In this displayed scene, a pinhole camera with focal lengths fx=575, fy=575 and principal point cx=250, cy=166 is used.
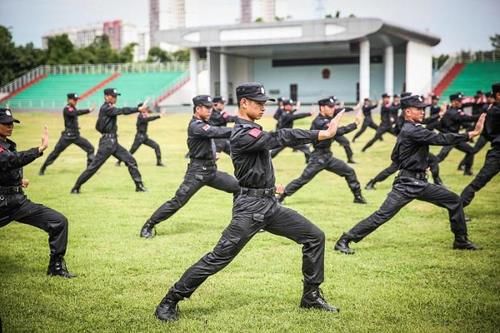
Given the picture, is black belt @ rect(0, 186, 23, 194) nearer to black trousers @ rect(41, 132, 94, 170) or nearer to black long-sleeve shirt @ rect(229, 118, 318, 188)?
black long-sleeve shirt @ rect(229, 118, 318, 188)

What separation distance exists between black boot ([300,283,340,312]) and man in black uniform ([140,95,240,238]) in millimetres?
3291

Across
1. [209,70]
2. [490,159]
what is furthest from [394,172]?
[209,70]

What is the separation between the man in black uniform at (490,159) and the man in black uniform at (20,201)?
263 inches

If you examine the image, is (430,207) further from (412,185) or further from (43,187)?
(43,187)

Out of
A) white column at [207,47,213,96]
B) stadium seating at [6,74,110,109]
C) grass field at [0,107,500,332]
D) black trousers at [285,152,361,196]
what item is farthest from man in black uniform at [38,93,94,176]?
stadium seating at [6,74,110,109]

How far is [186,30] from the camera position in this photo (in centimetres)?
4781

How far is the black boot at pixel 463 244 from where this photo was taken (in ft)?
26.9

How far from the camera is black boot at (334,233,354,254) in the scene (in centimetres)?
812

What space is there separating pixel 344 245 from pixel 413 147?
1675mm

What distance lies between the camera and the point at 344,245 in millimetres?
8164

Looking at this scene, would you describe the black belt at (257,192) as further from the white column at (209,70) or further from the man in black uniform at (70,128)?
the white column at (209,70)

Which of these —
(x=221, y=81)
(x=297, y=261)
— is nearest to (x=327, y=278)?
(x=297, y=261)

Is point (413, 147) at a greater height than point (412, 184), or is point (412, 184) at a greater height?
point (413, 147)

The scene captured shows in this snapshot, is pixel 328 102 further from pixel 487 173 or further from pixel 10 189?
pixel 10 189
